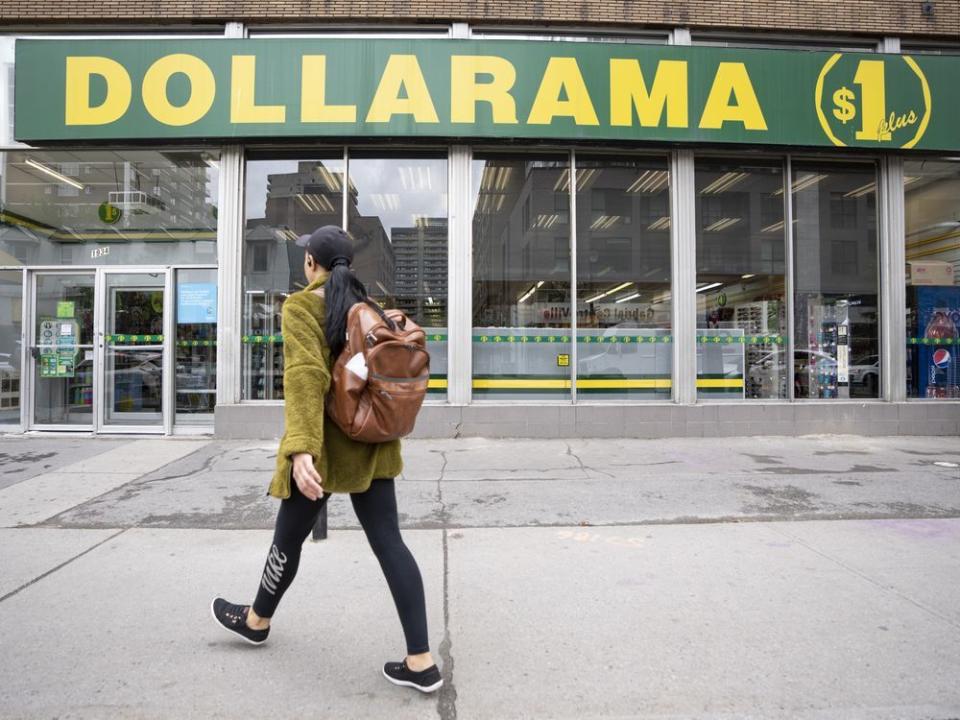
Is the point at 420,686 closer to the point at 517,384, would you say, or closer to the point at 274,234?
the point at 517,384

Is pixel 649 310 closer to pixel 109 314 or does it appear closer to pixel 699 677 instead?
pixel 699 677

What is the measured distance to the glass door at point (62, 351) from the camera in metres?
9.12

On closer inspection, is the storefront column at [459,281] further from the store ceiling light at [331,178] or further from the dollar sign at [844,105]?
the dollar sign at [844,105]

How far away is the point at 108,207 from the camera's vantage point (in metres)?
9.38

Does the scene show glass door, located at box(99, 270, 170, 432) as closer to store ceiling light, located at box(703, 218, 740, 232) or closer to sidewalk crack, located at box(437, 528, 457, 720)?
sidewalk crack, located at box(437, 528, 457, 720)

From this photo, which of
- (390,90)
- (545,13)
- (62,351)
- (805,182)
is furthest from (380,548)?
(805,182)

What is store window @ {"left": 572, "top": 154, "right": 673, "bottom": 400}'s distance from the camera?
923cm

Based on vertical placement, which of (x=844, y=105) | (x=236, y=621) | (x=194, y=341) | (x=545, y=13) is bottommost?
(x=236, y=621)

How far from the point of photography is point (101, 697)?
8.16ft

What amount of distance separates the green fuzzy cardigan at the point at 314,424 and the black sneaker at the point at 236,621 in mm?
756

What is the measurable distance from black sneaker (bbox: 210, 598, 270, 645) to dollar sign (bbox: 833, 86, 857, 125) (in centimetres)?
1002

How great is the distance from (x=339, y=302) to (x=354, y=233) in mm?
7059

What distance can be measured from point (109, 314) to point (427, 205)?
5.05 m

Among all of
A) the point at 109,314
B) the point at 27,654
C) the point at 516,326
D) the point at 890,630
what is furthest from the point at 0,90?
the point at 890,630
